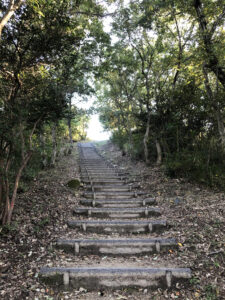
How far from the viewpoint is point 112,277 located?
10.6ft

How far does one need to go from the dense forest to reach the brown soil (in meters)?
0.57

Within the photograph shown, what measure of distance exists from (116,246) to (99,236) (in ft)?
2.41

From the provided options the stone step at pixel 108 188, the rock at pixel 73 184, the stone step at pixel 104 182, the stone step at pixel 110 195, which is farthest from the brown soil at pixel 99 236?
the stone step at pixel 104 182

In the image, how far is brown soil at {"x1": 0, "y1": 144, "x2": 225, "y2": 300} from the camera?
10.0ft

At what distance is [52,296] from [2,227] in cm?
187

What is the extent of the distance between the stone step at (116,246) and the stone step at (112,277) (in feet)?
2.17

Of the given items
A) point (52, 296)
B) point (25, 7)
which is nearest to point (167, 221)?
point (52, 296)

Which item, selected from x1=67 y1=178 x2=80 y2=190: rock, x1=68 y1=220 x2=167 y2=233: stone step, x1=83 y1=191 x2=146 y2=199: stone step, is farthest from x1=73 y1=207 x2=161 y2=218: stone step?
x1=67 y1=178 x2=80 y2=190: rock

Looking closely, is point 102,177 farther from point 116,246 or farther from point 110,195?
point 116,246

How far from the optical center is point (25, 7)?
13.1ft

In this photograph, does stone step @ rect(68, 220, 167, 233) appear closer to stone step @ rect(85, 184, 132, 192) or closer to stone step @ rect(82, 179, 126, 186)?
stone step @ rect(85, 184, 132, 192)

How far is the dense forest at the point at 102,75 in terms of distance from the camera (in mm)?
4109

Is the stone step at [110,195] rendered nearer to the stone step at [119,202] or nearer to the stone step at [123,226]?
the stone step at [119,202]

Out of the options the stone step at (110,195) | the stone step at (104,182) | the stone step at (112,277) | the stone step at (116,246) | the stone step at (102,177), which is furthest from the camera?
the stone step at (102,177)
